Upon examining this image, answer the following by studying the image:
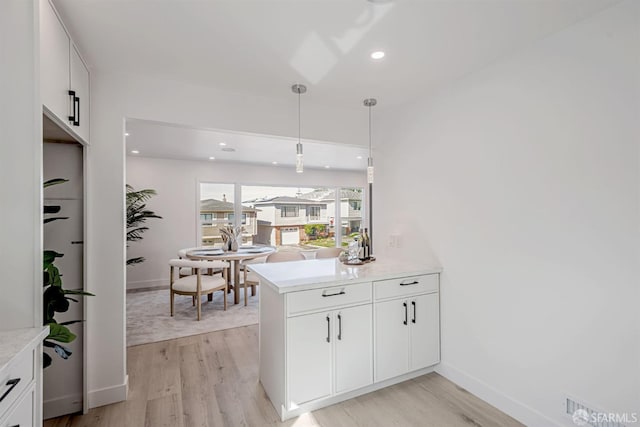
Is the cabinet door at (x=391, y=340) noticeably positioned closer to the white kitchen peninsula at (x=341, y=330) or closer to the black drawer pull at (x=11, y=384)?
the white kitchen peninsula at (x=341, y=330)

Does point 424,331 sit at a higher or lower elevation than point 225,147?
lower

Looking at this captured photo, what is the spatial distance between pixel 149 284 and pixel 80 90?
4521 millimetres

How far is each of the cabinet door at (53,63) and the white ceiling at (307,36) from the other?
0.12 metres

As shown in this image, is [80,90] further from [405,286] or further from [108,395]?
[405,286]

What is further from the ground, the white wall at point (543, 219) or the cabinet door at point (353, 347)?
the white wall at point (543, 219)

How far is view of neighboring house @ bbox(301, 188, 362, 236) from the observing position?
25.6ft

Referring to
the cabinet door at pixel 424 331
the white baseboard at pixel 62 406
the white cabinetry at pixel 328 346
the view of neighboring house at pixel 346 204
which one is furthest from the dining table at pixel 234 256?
the view of neighboring house at pixel 346 204

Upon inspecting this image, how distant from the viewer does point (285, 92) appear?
2578 millimetres

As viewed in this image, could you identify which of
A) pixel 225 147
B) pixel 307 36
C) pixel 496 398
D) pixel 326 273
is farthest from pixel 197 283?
pixel 496 398

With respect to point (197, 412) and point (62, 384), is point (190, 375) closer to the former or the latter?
point (197, 412)

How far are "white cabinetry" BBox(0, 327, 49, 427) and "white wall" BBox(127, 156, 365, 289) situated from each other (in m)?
4.84

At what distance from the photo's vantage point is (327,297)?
78.9 inches

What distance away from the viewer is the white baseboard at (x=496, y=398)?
5.99 feet

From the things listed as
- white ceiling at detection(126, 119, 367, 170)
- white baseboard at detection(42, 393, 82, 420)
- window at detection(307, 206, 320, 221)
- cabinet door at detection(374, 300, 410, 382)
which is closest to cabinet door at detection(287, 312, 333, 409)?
cabinet door at detection(374, 300, 410, 382)
